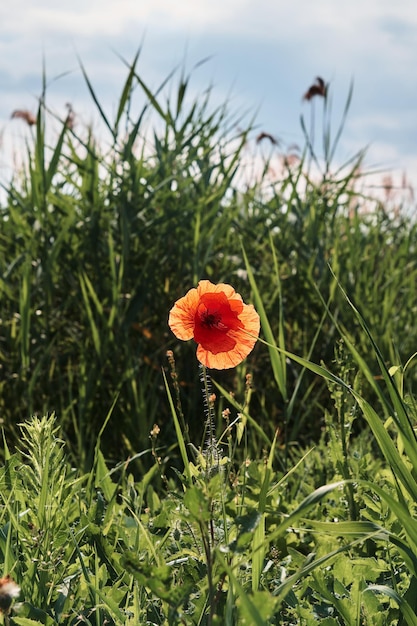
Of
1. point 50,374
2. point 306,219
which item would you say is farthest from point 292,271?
point 50,374

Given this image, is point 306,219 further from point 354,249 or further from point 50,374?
point 50,374

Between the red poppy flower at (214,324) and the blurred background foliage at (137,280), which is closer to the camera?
the red poppy flower at (214,324)

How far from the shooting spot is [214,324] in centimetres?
132

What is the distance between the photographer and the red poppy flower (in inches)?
51.6

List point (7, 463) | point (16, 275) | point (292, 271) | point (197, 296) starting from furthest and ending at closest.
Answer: point (292, 271), point (16, 275), point (7, 463), point (197, 296)

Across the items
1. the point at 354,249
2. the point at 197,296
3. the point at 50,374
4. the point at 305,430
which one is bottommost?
the point at 305,430

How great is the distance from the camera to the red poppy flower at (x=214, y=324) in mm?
1310

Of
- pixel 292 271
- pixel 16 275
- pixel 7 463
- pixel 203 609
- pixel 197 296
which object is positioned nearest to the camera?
pixel 203 609

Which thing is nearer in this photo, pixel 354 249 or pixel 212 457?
pixel 212 457

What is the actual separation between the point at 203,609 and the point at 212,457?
204 millimetres

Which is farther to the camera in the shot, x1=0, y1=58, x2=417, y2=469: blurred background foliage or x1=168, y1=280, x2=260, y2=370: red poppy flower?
x1=0, y1=58, x2=417, y2=469: blurred background foliage

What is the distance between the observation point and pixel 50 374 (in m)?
2.97

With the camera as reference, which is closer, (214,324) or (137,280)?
(214,324)

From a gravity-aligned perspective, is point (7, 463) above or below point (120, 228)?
below
